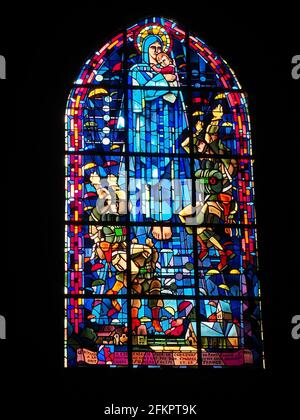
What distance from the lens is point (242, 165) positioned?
1316 centimetres

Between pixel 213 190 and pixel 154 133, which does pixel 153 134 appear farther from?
pixel 213 190

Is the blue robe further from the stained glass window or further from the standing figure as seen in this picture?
the standing figure

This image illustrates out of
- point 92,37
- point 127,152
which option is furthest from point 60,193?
point 92,37

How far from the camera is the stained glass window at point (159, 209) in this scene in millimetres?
12445

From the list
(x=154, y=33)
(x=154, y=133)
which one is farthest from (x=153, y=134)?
(x=154, y=33)

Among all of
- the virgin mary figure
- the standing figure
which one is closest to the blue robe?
the virgin mary figure

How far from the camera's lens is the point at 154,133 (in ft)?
43.2

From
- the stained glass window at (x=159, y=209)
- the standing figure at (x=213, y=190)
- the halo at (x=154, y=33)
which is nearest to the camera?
the stained glass window at (x=159, y=209)

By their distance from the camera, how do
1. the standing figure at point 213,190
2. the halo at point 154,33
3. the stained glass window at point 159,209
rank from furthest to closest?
the halo at point 154,33 → the standing figure at point 213,190 → the stained glass window at point 159,209

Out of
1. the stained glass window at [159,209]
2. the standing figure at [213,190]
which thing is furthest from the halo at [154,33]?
the standing figure at [213,190]

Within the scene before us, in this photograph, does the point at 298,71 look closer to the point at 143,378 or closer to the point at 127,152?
the point at 127,152

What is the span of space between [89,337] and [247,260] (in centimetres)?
154

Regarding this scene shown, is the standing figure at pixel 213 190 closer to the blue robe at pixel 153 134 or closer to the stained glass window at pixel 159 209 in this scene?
the stained glass window at pixel 159 209

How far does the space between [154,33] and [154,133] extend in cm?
103
